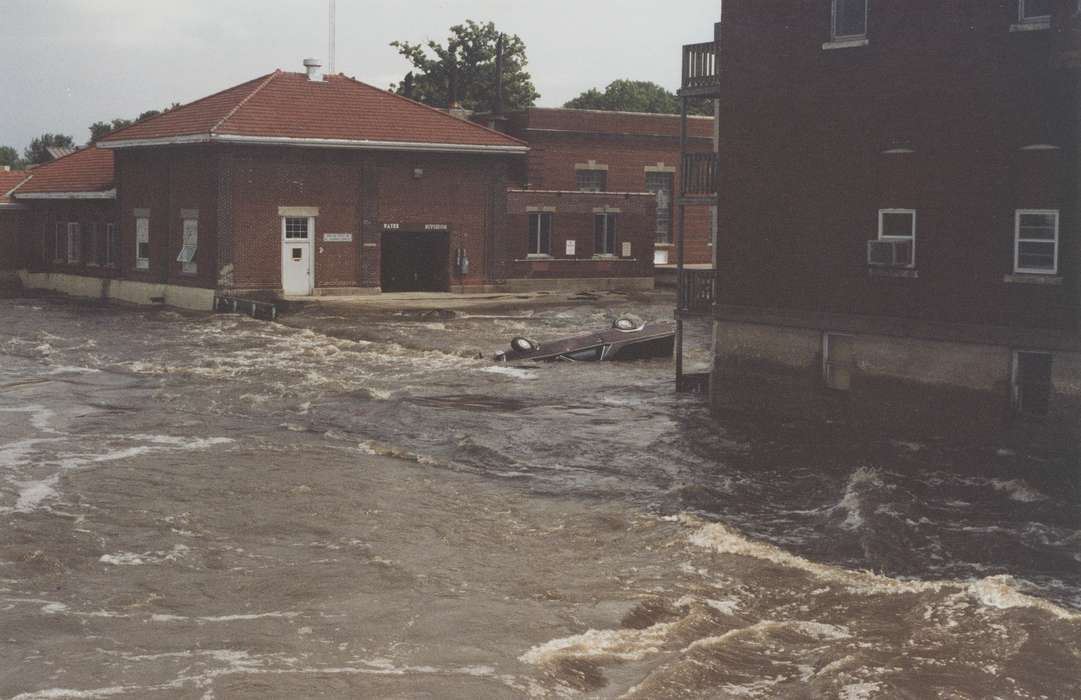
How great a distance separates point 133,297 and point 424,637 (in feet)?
119

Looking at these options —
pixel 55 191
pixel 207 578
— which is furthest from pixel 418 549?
pixel 55 191

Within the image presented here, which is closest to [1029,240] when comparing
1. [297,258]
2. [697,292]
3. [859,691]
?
[697,292]

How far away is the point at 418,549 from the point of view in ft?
48.7

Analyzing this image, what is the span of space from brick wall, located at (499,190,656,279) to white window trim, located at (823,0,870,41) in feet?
80.3

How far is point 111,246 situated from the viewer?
48594 mm

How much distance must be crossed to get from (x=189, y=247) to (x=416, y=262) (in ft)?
25.0

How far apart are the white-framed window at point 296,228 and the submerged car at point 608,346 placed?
1344 cm

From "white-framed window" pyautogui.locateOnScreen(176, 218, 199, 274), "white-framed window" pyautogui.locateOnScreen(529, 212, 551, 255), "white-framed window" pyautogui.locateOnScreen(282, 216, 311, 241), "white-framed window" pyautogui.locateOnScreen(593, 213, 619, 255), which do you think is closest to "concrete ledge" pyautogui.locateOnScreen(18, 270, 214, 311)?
"white-framed window" pyautogui.locateOnScreen(176, 218, 199, 274)

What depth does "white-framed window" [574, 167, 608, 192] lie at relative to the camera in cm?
5531

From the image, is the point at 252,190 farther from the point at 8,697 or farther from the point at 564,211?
the point at 8,697

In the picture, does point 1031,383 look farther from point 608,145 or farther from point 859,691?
point 608,145

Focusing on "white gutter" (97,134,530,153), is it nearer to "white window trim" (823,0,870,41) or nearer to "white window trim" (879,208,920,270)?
"white window trim" (823,0,870,41)

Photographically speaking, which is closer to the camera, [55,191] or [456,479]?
[456,479]

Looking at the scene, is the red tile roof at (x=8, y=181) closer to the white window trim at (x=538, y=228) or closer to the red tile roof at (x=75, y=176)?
the red tile roof at (x=75, y=176)
